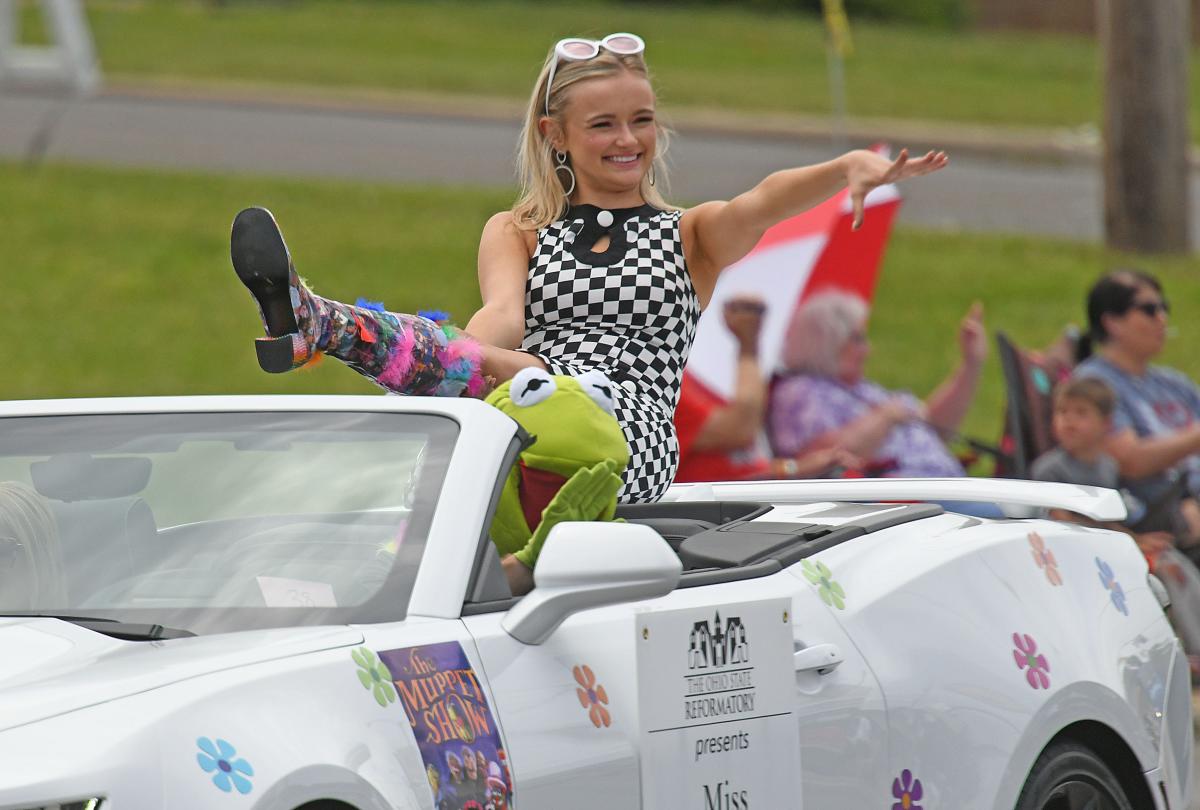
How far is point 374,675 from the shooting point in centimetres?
322

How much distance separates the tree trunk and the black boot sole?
1026 centimetres

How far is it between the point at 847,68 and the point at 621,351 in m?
23.5

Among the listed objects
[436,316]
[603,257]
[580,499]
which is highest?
[603,257]

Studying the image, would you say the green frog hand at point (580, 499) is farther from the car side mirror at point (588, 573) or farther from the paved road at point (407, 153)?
the paved road at point (407, 153)

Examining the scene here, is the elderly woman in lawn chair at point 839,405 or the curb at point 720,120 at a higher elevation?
the curb at point 720,120

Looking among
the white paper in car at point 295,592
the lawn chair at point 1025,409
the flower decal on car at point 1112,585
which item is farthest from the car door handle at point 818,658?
the lawn chair at point 1025,409

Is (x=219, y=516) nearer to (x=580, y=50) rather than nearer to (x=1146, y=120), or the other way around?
(x=580, y=50)

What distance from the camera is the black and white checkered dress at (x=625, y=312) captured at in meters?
4.78

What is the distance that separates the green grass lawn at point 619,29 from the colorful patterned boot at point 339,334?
60.0 ft

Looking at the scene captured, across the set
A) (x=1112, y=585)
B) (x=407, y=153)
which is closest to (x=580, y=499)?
(x=1112, y=585)

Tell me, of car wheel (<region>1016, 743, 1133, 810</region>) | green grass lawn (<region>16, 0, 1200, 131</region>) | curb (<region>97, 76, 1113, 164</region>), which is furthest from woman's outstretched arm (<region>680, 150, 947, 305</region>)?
green grass lawn (<region>16, 0, 1200, 131</region>)

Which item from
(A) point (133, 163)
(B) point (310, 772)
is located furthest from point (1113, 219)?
(B) point (310, 772)

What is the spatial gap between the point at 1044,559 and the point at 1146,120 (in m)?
9.39

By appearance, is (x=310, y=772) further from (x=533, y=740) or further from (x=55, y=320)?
(x=55, y=320)
